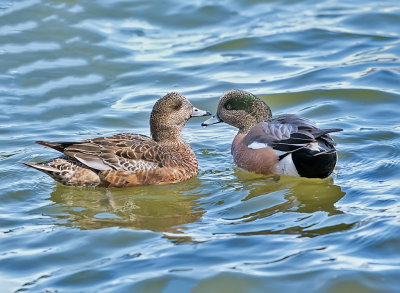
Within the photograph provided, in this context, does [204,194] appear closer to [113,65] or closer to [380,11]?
[113,65]

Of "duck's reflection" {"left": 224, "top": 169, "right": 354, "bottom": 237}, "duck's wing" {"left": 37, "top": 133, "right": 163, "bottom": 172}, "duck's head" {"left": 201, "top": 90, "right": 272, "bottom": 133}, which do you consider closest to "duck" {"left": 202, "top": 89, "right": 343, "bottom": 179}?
"duck's head" {"left": 201, "top": 90, "right": 272, "bottom": 133}

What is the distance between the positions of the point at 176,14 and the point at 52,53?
2.91 metres

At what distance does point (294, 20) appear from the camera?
49.0ft

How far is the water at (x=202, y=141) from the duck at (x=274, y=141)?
0.19 meters

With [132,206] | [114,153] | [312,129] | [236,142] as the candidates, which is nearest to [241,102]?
[236,142]

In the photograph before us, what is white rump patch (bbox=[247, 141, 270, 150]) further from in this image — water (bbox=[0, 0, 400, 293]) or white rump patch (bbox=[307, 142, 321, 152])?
white rump patch (bbox=[307, 142, 321, 152])

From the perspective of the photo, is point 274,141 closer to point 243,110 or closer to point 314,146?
point 314,146

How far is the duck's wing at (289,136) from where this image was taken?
27.2 ft

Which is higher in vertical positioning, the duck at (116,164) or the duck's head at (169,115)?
the duck's head at (169,115)

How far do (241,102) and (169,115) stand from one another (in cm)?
122

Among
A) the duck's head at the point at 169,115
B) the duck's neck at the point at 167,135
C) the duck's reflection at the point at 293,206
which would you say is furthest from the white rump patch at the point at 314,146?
the duck's neck at the point at 167,135

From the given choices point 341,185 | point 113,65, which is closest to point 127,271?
point 341,185

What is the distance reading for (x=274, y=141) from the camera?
8758 mm

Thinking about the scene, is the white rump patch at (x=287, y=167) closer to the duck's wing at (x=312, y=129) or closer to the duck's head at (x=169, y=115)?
the duck's wing at (x=312, y=129)
